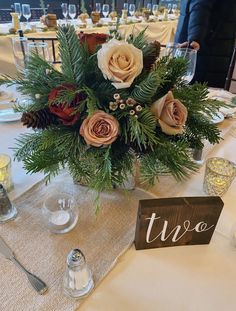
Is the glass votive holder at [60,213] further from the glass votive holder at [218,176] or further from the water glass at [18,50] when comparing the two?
the water glass at [18,50]

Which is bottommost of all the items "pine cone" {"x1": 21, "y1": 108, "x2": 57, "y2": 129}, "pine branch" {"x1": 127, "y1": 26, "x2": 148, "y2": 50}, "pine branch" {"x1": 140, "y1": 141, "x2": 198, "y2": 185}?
"pine branch" {"x1": 140, "y1": 141, "x2": 198, "y2": 185}

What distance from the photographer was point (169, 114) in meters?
0.47

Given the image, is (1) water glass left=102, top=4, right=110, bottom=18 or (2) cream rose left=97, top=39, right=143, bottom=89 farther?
(1) water glass left=102, top=4, right=110, bottom=18

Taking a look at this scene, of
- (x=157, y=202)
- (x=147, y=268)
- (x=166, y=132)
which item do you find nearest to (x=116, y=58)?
(x=166, y=132)

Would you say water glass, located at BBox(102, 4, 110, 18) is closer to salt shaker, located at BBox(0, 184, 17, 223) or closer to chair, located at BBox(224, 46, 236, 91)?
chair, located at BBox(224, 46, 236, 91)

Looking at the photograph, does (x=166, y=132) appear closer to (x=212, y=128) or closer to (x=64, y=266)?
(x=212, y=128)

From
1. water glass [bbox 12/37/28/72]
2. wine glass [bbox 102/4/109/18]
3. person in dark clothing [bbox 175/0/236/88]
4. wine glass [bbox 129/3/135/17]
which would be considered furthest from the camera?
wine glass [bbox 129/3/135/17]

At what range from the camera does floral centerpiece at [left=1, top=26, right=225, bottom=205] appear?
445 mm

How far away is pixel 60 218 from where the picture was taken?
554mm

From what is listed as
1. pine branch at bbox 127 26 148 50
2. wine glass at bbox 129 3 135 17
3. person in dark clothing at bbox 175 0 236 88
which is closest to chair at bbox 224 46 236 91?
person in dark clothing at bbox 175 0 236 88

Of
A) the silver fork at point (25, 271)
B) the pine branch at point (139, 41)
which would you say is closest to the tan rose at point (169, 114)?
the pine branch at point (139, 41)

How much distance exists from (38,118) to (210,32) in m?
2.07

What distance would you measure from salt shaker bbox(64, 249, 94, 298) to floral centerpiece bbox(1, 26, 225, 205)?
0.12m

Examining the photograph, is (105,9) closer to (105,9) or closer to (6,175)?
(105,9)
